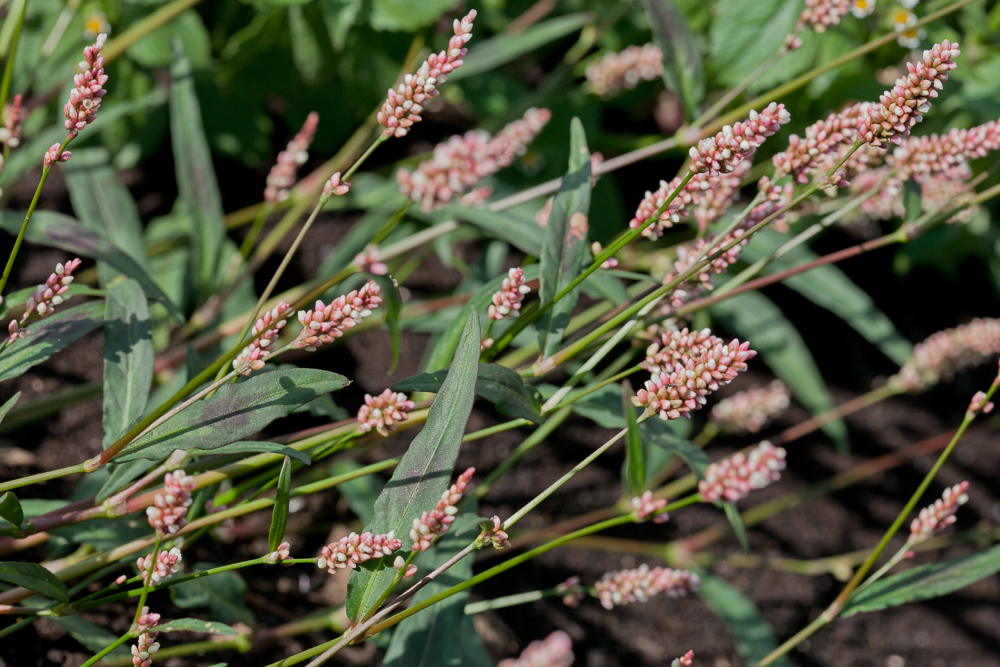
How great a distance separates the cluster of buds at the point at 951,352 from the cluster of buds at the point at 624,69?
0.74 metres

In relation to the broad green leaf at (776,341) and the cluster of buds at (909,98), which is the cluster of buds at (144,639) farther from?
the broad green leaf at (776,341)

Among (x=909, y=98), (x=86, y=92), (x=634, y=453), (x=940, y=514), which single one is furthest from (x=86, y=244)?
(x=940, y=514)

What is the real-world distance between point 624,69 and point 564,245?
2.64 feet

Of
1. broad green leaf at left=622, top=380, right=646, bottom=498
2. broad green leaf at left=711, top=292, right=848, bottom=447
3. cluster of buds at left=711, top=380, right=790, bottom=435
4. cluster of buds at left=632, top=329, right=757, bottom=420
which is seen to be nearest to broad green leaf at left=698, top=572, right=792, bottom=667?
cluster of buds at left=711, top=380, right=790, bottom=435

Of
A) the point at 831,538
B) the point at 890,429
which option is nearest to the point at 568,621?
the point at 831,538

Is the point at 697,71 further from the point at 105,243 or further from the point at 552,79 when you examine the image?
the point at 105,243

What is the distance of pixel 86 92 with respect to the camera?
66 cm

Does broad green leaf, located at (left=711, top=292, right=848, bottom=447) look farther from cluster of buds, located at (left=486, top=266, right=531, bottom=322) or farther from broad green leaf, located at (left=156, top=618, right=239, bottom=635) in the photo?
broad green leaf, located at (left=156, top=618, right=239, bottom=635)

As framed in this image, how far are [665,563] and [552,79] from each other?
3.46 feet

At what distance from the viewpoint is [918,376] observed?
1.49 m

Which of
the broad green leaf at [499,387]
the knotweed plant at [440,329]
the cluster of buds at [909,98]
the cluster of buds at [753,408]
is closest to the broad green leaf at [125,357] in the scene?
the knotweed plant at [440,329]

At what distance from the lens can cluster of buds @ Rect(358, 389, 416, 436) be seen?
759 mm

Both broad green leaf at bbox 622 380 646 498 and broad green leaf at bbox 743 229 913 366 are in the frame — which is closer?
broad green leaf at bbox 622 380 646 498

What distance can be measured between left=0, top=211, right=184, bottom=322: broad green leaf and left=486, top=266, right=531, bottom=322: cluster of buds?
0.51 metres
